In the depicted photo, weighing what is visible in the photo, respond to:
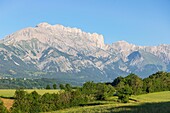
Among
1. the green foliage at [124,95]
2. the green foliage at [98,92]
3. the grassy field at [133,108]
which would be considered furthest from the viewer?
the green foliage at [98,92]

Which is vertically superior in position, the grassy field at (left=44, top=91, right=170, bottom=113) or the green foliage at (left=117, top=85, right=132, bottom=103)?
the green foliage at (left=117, top=85, right=132, bottom=103)

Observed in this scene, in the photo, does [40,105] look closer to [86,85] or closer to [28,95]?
[28,95]


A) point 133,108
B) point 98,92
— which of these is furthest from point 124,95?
point 133,108

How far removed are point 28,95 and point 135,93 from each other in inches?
3025

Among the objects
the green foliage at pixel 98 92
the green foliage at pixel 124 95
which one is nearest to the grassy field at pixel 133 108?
the green foliage at pixel 124 95

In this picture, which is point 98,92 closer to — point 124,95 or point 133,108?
point 124,95

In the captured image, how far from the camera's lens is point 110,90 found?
603ft

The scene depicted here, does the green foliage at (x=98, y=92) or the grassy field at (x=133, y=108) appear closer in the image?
the grassy field at (x=133, y=108)

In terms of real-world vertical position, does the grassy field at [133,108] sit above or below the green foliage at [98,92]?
below

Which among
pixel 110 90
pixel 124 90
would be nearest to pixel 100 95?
pixel 110 90

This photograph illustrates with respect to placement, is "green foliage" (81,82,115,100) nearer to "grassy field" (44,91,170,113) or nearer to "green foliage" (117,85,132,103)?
"green foliage" (117,85,132,103)

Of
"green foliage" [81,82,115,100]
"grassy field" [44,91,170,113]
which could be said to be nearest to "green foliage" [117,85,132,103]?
"green foliage" [81,82,115,100]

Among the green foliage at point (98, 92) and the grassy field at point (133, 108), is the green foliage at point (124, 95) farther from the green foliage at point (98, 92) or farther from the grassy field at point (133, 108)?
the grassy field at point (133, 108)

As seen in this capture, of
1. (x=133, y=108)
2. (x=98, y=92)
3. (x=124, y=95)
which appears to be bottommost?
(x=133, y=108)
